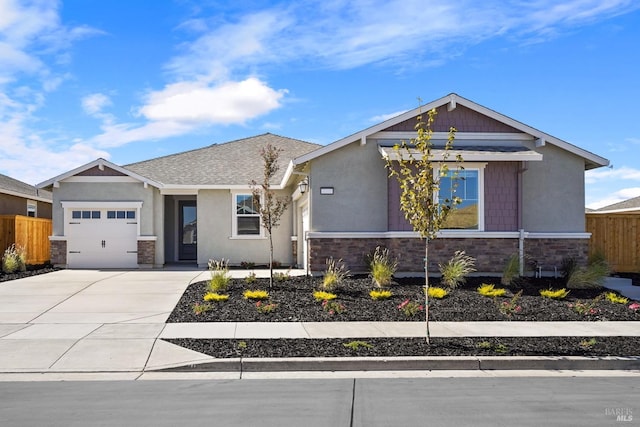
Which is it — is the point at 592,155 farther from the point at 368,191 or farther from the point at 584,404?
the point at 584,404

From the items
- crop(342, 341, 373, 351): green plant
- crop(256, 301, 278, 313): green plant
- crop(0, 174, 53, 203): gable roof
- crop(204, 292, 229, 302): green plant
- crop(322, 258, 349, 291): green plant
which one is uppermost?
crop(0, 174, 53, 203): gable roof

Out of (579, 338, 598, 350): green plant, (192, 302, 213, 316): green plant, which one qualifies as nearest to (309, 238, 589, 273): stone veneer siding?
(192, 302, 213, 316): green plant

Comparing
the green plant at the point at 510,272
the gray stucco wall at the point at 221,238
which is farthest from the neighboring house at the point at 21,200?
the green plant at the point at 510,272

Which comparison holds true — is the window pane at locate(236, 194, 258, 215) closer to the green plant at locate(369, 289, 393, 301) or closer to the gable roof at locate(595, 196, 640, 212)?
the green plant at locate(369, 289, 393, 301)

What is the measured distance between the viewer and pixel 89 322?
1163 cm

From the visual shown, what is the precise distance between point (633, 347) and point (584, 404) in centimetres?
366

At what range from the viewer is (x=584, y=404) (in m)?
6.96

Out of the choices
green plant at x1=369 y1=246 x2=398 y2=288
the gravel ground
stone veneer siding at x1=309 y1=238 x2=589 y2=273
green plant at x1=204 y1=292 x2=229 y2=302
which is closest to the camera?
the gravel ground

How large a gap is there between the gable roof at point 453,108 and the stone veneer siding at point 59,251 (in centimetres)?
938

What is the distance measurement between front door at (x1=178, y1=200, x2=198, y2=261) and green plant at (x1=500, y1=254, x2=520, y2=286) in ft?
42.6

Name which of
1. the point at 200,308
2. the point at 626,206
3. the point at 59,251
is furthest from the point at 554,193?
the point at 59,251

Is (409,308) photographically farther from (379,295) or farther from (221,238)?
(221,238)

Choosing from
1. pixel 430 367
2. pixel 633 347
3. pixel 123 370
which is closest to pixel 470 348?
pixel 430 367

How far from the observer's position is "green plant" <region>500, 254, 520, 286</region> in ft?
51.7
